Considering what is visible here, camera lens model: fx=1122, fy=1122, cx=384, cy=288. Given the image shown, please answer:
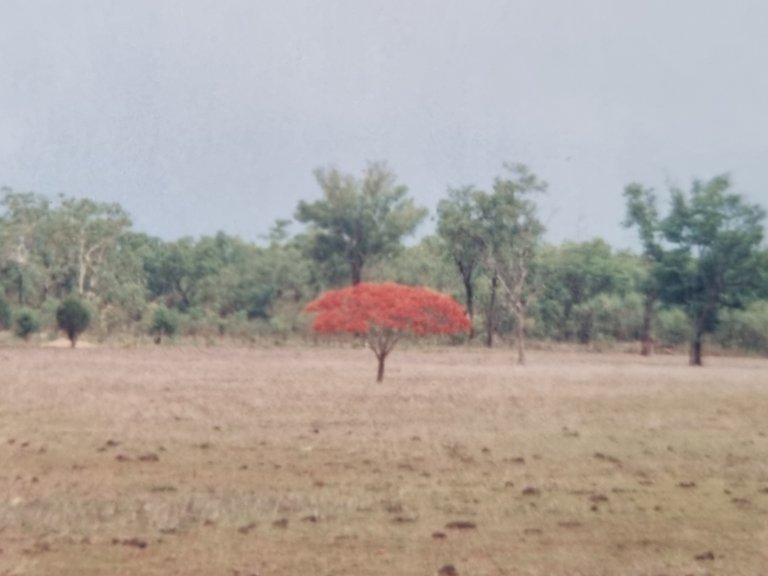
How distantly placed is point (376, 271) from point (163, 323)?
18.4 meters

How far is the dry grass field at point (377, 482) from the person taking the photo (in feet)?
30.9

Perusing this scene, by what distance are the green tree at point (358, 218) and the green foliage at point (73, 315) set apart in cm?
2151

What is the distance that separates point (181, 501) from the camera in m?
11.9

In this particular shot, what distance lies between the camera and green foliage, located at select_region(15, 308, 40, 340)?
59.1 meters

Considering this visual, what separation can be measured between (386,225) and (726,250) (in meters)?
25.1

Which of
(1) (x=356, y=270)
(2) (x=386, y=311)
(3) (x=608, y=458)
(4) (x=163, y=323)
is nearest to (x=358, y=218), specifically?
(1) (x=356, y=270)

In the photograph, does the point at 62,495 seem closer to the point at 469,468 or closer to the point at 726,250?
the point at 469,468

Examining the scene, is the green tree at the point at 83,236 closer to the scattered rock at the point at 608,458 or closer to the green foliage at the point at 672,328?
the green foliage at the point at 672,328

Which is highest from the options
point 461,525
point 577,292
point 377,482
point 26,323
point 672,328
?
point 577,292

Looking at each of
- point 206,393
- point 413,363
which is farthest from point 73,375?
point 413,363

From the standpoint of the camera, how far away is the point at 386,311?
3092 cm

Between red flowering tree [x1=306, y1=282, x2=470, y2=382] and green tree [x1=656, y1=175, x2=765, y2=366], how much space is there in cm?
2854

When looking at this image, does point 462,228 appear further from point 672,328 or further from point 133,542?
point 133,542

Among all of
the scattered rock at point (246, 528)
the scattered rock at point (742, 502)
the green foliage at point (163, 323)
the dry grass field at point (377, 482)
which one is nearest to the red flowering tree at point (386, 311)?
the dry grass field at point (377, 482)
